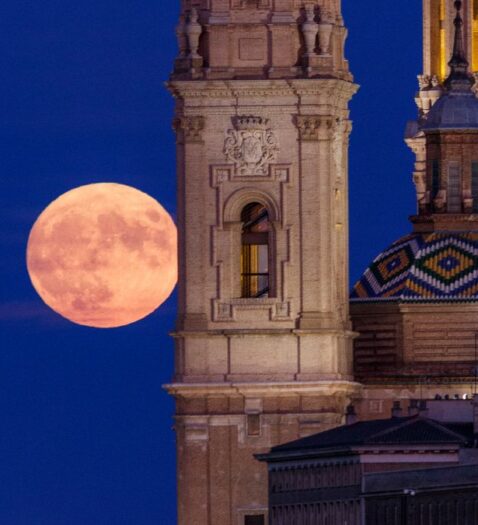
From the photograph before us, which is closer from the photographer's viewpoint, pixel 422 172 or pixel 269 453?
pixel 269 453

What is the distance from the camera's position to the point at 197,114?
599ft

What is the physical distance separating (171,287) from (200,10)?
8059 mm

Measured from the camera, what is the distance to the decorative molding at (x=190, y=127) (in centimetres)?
18262

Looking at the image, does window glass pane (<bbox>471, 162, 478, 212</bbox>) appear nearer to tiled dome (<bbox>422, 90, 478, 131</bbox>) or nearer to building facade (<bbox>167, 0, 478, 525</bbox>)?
tiled dome (<bbox>422, 90, 478, 131</bbox>)

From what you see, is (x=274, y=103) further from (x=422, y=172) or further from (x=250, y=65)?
(x=422, y=172)

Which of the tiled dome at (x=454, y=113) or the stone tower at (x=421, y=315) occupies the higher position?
the tiled dome at (x=454, y=113)

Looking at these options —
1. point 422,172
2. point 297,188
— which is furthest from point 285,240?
point 422,172

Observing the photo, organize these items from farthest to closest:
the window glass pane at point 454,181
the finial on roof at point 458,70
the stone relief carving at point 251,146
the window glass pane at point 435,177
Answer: the finial on roof at point 458,70 < the window glass pane at point 435,177 < the window glass pane at point 454,181 < the stone relief carving at point 251,146

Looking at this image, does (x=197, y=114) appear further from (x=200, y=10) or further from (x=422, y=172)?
(x=422, y=172)

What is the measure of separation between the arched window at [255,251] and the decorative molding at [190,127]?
8.31ft

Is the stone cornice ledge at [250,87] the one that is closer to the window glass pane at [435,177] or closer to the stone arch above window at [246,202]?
the stone arch above window at [246,202]

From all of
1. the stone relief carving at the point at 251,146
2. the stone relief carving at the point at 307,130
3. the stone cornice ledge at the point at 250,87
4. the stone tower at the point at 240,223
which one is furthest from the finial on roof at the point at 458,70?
the stone relief carving at the point at 251,146

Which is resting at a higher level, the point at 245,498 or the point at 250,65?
the point at 250,65

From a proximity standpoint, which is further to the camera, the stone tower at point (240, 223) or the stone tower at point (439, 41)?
the stone tower at point (439, 41)
